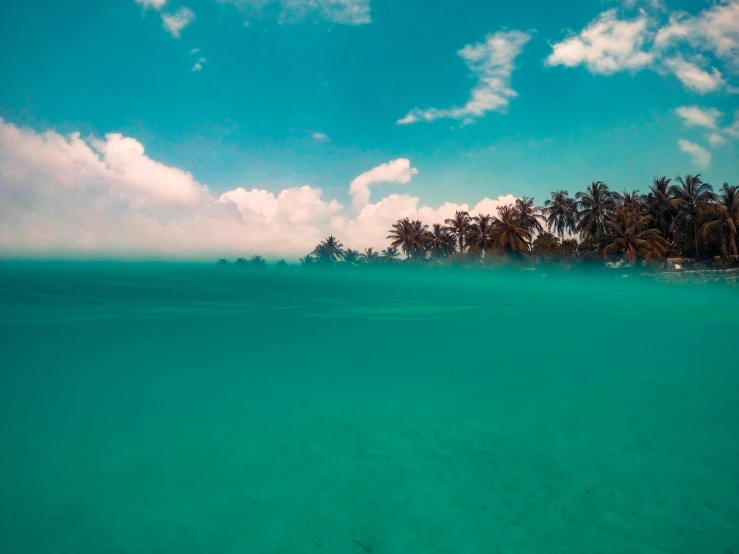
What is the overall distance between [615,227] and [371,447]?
39.4 m

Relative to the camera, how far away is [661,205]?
141ft

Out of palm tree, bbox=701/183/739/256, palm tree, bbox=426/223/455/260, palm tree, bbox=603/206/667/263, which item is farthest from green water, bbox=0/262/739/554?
palm tree, bbox=426/223/455/260

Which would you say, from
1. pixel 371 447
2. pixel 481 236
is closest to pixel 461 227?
pixel 481 236

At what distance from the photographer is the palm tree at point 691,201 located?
39406 mm

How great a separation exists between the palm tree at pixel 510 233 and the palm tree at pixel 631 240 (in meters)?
8.46

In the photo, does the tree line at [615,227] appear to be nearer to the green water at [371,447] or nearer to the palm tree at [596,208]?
the palm tree at [596,208]

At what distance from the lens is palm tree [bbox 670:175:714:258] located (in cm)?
3941

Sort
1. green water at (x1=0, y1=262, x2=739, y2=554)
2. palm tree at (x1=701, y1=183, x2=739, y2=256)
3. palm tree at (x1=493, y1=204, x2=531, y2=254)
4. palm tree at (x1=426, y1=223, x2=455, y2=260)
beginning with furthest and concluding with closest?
palm tree at (x1=426, y1=223, x2=455, y2=260) → palm tree at (x1=493, y1=204, x2=531, y2=254) → palm tree at (x1=701, y1=183, x2=739, y2=256) → green water at (x1=0, y1=262, x2=739, y2=554)

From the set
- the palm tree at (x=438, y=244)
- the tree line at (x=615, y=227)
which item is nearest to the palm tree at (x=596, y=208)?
the tree line at (x=615, y=227)

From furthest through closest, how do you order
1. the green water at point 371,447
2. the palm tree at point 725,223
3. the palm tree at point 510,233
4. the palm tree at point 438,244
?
the palm tree at point 438,244
the palm tree at point 510,233
the palm tree at point 725,223
the green water at point 371,447

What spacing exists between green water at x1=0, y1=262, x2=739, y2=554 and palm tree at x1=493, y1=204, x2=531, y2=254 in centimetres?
2148

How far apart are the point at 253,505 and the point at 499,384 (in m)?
10.3

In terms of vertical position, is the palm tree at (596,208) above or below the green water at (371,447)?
above

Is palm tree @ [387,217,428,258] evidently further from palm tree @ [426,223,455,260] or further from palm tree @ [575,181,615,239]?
palm tree @ [575,181,615,239]
